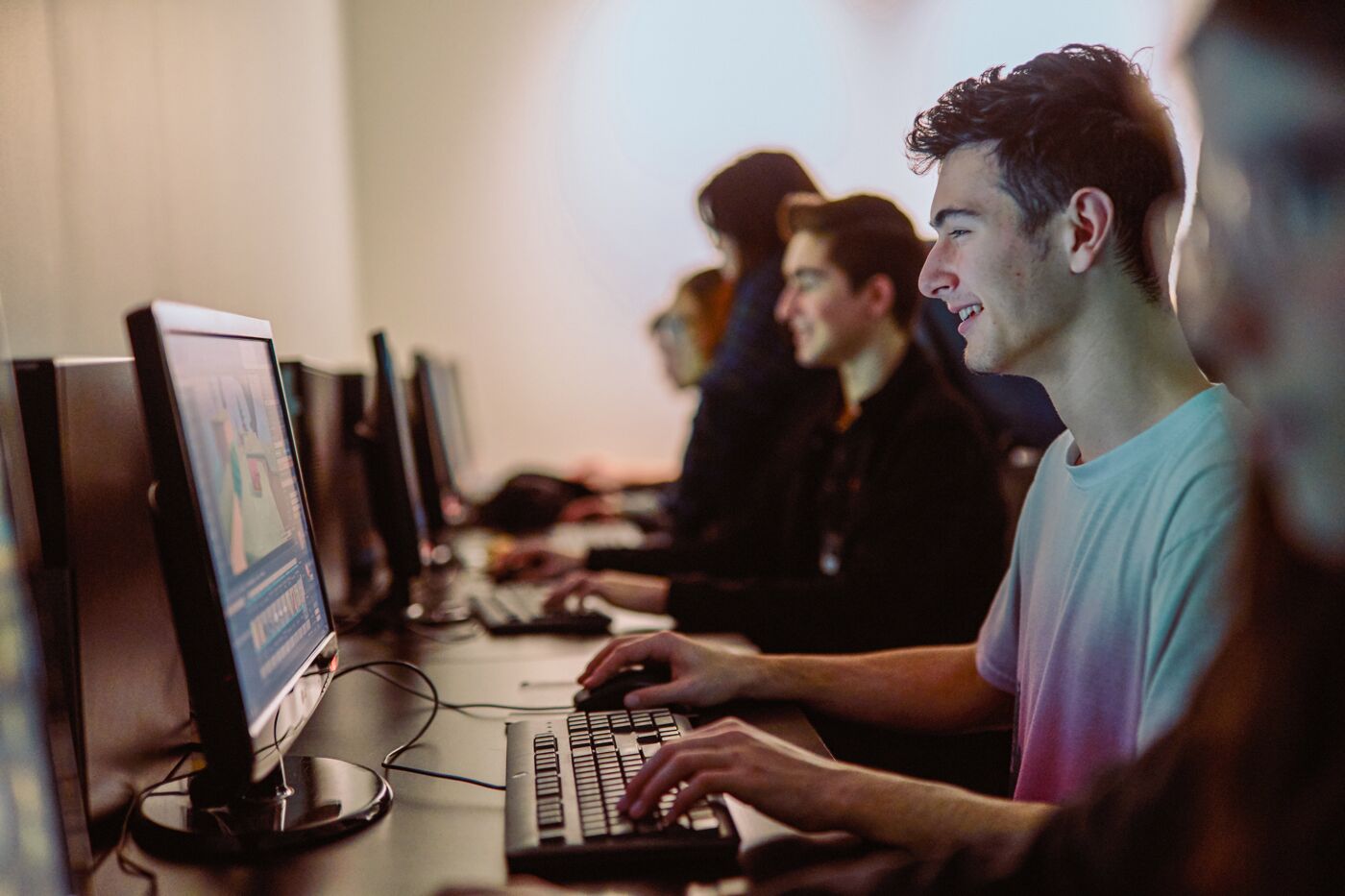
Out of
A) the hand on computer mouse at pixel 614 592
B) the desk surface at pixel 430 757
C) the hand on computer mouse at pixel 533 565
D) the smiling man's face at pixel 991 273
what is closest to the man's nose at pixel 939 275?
the smiling man's face at pixel 991 273

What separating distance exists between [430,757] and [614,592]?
30.9 inches

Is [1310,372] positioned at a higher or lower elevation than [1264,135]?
lower

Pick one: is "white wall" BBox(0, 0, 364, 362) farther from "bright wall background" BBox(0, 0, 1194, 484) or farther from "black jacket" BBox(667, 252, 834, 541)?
"bright wall background" BBox(0, 0, 1194, 484)

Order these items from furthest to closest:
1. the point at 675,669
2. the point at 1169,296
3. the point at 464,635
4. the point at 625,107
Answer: the point at 625,107 < the point at 464,635 < the point at 675,669 < the point at 1169,296

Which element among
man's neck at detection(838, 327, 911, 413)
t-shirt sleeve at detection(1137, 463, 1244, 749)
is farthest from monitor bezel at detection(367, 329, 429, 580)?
t-shirt sleeve at detection(1137, 463, 1244, 749)

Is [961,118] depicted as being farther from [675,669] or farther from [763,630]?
[763,630]

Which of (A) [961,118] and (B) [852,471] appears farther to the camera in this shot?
(B) [852,471]

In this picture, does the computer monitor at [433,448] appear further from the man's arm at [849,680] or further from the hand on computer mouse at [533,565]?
the man's arm at [849,680]

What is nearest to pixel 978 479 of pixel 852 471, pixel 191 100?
pixel 852 471

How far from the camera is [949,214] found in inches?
48.8

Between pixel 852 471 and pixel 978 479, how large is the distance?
27 cm

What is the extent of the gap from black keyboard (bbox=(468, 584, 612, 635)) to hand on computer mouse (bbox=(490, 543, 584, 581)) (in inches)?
10.2

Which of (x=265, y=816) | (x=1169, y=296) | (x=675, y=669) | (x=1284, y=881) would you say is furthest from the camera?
(x=675, y=669)

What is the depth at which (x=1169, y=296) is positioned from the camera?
114 centimetres
